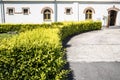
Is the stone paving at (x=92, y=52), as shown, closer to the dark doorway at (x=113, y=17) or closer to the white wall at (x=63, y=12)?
the white wall at (x=63, y=12)

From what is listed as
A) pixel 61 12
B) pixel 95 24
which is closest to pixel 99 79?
pixel 95 24

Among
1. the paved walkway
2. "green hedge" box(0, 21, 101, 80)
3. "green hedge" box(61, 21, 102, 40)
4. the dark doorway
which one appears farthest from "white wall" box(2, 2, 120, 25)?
"green hedge" box(0, 21, 101, 80)

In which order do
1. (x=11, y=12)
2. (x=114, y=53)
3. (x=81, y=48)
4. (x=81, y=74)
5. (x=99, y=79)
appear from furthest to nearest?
(x=11, y=12) → (x=81, y=48) → (x=114, y=53) → (x=81, y=74) → (x=99, y=79)

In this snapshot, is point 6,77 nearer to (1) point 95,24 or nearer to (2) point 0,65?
(2) point 0,65

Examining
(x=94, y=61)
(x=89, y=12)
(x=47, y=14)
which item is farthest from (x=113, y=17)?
(x=94, y=61)

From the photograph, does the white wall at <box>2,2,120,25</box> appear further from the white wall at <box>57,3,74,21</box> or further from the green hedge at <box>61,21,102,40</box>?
the green hedge at <box>61,21,102,40</box>

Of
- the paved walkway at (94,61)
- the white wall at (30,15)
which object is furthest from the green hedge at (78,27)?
the white wall at (30,15)

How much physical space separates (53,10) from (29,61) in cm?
2293

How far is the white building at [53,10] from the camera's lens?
29.4 metres

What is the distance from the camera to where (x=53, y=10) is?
2952 centimetres

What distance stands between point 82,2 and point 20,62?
2382cm

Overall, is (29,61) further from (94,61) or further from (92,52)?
(92,52)

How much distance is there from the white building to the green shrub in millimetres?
22591

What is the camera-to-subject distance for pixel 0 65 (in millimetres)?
7059
